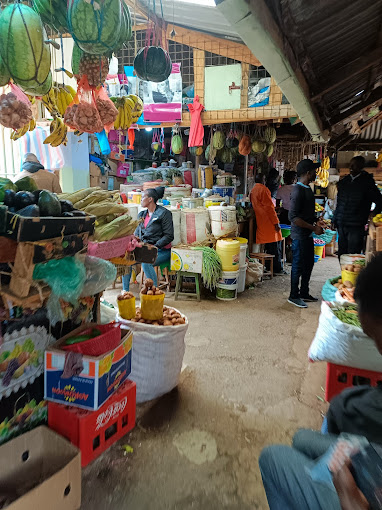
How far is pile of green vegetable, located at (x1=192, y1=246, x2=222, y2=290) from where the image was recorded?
539 centimetres

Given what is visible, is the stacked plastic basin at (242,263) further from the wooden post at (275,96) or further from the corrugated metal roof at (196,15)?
the corrugated metal roof at (196,15)

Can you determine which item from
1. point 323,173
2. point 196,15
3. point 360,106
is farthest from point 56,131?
point 323,173

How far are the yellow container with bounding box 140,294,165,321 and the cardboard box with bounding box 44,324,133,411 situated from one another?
920 mm

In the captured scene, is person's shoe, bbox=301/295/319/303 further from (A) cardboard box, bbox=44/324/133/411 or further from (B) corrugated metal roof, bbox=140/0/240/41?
(A) cardboard box, bbox=44/324/133/411

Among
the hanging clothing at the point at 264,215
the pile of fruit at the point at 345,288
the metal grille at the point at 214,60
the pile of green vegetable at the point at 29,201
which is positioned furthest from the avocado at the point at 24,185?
the metal grille at the point at 214,60

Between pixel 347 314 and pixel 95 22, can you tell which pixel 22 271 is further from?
pixel 347 314

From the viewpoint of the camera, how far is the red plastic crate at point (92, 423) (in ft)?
6.31

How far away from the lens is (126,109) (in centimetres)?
380

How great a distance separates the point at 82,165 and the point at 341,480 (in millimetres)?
6863

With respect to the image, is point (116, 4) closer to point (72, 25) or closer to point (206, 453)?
point (72, 25)

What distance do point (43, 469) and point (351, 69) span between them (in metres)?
4.48

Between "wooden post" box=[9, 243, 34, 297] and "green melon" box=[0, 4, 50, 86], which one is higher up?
"green melon" box=[0, 4, 50, 86]

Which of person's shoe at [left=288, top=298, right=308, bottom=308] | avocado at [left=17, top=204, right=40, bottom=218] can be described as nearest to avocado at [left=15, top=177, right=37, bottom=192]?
avocado at [left=17, top=204, right=40, bottom=218]

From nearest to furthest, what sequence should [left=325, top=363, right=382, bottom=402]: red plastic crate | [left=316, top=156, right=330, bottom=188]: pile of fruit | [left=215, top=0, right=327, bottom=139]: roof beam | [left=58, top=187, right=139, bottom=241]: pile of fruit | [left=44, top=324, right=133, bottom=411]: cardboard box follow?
[left=215, top=0, right=327, bottom=139]: roof beam, [left=44, top=324, right=133, bottom=411]: cardboard box, [left=58, top=187, right=139, bottom=241]: pile of fruit, [left=325, top=363, right=382, bottom=402]: red plastic crate, [left=316, top=156, right=330, bottom=188]: pile of fruit
